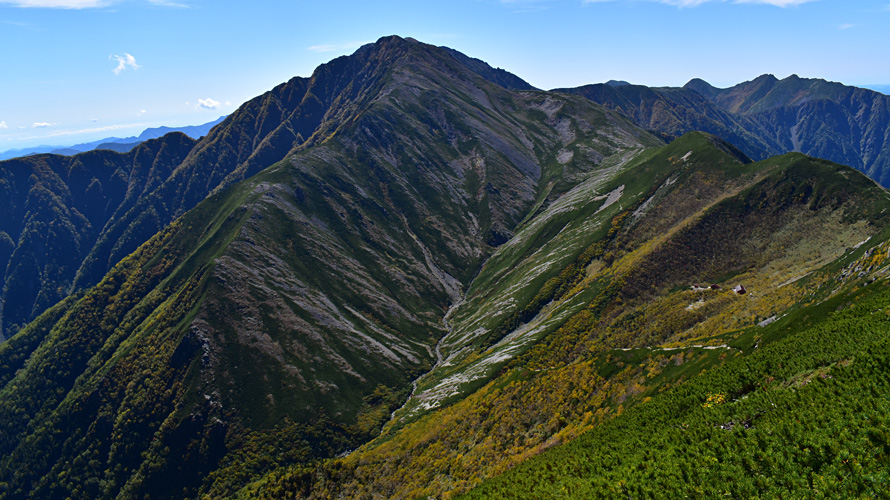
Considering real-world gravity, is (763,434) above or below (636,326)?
above

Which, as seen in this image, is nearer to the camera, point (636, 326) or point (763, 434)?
point (763, 434)

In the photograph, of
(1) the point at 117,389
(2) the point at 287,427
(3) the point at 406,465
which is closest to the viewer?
(3) the point at 406,465

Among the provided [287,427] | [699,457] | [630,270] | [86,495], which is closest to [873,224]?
[630,270]

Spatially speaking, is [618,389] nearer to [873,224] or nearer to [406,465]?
[406,465]

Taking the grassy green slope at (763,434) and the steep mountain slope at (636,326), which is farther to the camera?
the steep mountain slope at (636,326)

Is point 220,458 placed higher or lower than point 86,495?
higher

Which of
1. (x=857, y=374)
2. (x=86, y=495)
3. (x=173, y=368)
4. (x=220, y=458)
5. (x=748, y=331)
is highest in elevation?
(x=857, y=374)

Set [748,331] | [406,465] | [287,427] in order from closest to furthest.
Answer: [748,331], [406,465], [287,427]

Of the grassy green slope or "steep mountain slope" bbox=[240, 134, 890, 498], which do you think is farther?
"steep mountain slope" bbox=[240, 134, 890, 498]
